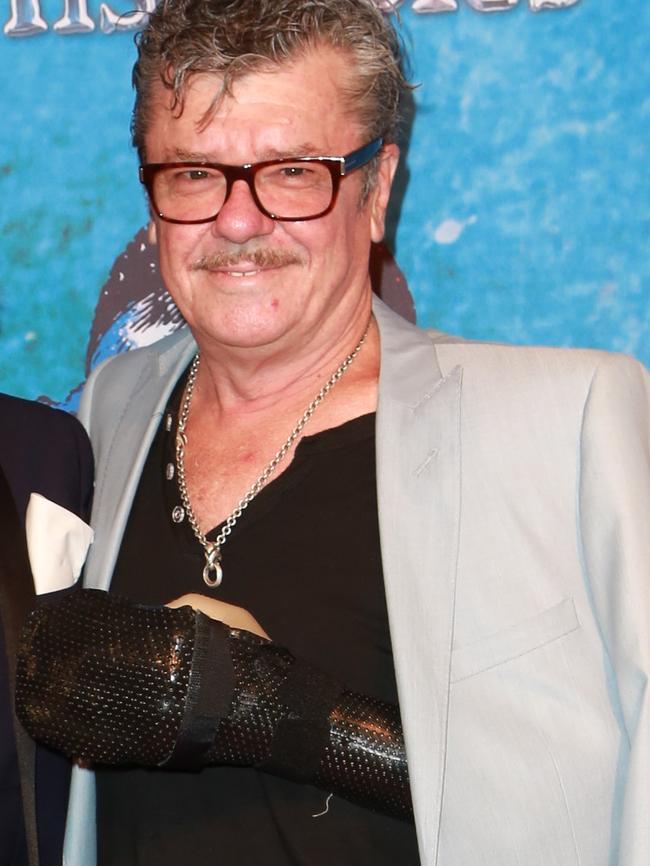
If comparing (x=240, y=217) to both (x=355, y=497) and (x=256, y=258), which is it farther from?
(x=355, y=497)

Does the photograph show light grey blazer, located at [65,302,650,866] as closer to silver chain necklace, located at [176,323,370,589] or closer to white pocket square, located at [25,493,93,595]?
silver chain necklace, located at [176,323,370,589]

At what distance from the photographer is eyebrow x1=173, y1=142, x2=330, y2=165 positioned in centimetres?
158

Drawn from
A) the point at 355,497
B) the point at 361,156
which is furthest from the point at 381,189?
the point at 355,497

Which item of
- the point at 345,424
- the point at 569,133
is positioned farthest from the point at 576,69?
the point at 345,424

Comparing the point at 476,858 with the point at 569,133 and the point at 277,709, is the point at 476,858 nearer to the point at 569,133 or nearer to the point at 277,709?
the point at 277,709

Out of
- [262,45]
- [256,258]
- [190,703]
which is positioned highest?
[262,45]

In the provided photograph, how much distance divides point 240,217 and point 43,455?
1.26 ft

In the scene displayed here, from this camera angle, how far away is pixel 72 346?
6.93ft

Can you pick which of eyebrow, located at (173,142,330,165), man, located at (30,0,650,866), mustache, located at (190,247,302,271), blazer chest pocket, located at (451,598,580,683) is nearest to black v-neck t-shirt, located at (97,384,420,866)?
man, located at (30,0,650,866)

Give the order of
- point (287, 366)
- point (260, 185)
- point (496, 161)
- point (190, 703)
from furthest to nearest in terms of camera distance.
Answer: point (496, 161), point (287, 366), point (260, 185), point (190, 703)

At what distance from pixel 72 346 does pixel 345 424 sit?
659 millimetres

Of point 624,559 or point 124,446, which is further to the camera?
point 124,446

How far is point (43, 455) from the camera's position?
1.65 metres

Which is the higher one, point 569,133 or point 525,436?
point 569,133
